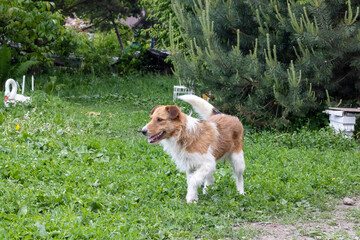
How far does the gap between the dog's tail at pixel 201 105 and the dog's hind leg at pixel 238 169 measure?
80cm

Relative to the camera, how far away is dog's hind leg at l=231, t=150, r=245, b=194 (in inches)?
279

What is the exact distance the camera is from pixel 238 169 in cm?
707

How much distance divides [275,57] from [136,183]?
5.37 m

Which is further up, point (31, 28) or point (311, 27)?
point (311, 27)

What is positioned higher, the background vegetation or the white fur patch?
the white fur patch

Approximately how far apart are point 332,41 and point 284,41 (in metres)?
1.46

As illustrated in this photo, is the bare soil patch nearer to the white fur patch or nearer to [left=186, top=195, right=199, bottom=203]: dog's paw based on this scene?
[left=186, top=195, right=199, bottom=203]: dog's paw

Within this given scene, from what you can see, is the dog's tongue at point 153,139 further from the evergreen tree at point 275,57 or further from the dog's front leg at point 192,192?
the evergreen tree at point 275,57

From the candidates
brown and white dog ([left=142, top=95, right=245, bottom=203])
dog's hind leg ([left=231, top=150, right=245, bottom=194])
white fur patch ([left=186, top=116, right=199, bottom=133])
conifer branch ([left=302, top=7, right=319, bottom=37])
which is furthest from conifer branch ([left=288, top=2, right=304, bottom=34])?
white fur patch ([left=186, top=116, right=199, bottom=133])

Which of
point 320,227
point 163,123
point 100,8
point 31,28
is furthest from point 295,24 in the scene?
point 100,8

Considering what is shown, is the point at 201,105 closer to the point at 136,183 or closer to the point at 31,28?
the point at 136,183

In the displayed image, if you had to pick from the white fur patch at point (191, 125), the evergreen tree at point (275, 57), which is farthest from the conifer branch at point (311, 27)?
the white fur patch at point (191, 125)

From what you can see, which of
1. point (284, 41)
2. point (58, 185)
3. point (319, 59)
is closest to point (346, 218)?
point (58, 185)

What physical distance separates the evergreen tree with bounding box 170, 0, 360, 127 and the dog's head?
199 inches
